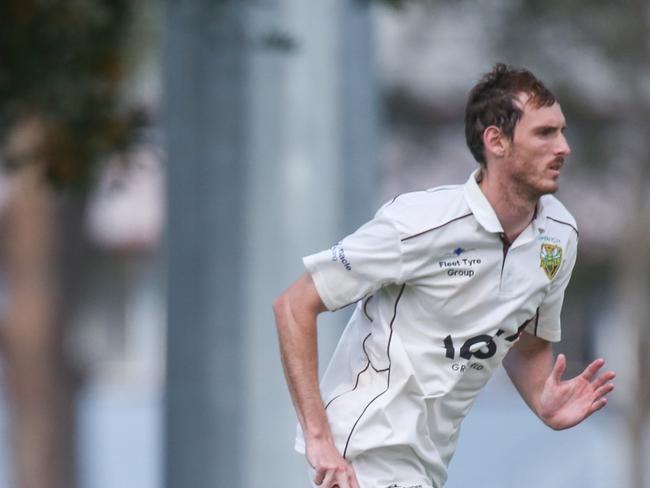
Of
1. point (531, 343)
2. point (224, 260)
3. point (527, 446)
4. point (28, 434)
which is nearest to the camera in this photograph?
Result: point (531, 343)

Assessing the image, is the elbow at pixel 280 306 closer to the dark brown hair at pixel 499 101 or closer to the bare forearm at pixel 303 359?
the bare forearm at pixel 303 359

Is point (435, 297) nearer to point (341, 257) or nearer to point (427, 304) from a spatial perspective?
point (427, 304)

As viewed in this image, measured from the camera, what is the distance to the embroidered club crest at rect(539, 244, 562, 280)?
458cm

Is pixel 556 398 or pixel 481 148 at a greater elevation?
pixel 481 148

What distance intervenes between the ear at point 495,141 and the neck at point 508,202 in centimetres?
8

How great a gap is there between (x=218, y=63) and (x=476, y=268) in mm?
4585

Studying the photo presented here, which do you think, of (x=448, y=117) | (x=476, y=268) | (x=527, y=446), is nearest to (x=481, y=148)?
(x=476, y=268)

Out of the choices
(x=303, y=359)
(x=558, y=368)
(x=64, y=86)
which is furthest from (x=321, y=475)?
(x=64, y=86)

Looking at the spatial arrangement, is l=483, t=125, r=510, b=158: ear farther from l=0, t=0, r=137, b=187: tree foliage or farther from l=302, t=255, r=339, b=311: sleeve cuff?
l=0, t=0, r=137, b=187: tree foliage

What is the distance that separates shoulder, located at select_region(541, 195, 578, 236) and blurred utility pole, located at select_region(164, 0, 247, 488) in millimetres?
4058

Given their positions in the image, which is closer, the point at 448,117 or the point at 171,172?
the point at 171,172

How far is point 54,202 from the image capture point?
18.7 metres

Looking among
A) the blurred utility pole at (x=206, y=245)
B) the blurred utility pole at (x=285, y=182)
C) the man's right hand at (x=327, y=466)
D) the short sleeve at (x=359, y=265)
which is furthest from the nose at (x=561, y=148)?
the blurred utility pole at (x=206, y=245)

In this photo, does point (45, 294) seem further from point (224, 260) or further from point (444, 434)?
point (444, 434)
